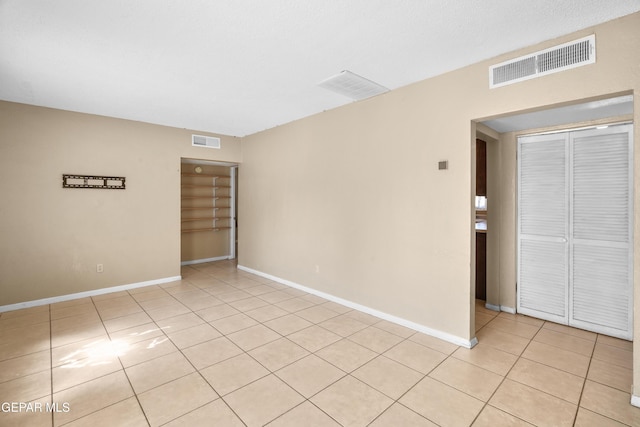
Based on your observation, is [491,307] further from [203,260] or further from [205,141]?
[203,260]

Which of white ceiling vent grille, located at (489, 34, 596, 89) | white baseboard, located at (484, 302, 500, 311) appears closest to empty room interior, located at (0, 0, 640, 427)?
white ceiling vent grille, located at (489, 34, 596, 89)

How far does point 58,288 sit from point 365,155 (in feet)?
16.0

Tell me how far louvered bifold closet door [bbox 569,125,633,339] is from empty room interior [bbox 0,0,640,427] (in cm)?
2

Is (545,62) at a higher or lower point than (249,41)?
lower

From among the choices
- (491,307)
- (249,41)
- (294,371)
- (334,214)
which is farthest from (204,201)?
(491,307)

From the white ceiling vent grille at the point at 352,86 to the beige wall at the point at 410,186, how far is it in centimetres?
18

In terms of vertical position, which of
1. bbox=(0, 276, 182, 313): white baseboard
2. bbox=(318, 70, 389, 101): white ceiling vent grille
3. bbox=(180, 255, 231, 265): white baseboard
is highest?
bbox=(318, 70, 389, 101): white ceiling vent grille

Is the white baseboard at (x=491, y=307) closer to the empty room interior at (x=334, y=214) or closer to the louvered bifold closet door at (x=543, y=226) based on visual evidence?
the empty room interior at (x=334, y=214)

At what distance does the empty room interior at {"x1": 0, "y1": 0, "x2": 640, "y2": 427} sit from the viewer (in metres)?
2.19

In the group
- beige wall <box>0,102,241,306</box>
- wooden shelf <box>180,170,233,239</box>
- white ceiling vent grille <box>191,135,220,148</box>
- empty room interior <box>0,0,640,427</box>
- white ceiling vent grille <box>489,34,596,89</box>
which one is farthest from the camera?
wooden shelf <box>180,170,233,239</box>

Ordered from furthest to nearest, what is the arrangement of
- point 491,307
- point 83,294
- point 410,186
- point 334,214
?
point 83,294 < point 334,214 < point 491,307 < point 410,186

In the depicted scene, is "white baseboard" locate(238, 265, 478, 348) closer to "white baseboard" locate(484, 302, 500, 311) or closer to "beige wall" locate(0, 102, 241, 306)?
"white baseboard" locate(484, 302, 500, 311)

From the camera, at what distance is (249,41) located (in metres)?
2.53

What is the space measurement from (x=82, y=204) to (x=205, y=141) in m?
2.29
